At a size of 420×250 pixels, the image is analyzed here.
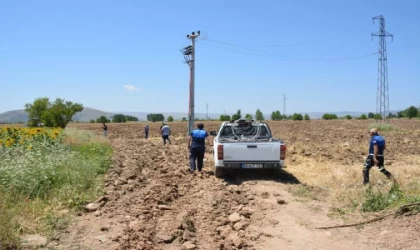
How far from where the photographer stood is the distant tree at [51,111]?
3297cm

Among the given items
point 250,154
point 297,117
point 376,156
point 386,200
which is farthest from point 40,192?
point 297,117

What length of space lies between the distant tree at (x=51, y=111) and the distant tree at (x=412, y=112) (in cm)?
9613

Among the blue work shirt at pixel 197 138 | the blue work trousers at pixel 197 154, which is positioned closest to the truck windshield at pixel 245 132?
the blue work shirt at pixel 197 138

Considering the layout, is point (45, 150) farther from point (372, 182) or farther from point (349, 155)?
point (349, 155)

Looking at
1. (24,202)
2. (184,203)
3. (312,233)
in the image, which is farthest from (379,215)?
(24,202)

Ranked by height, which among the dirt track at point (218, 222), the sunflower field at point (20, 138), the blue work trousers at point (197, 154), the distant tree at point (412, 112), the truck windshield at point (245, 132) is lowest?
the dirt track at point (218, 222)

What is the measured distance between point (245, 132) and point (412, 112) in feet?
350

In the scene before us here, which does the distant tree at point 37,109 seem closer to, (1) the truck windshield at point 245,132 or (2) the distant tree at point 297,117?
(1) the truck windshield at point 245,132

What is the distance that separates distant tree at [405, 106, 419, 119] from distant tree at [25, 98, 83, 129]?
96129 millimetres

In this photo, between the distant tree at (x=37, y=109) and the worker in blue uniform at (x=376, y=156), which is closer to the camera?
the worker in blue uniform at (x=376, y=156)

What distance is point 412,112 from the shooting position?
4136 inches

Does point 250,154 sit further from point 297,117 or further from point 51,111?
point 297,117

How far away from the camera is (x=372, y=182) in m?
9.95

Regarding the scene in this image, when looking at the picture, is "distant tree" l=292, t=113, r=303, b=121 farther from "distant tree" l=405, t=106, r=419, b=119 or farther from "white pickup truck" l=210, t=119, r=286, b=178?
"white pickup truck" l=210, t=119, r=286, b=178
